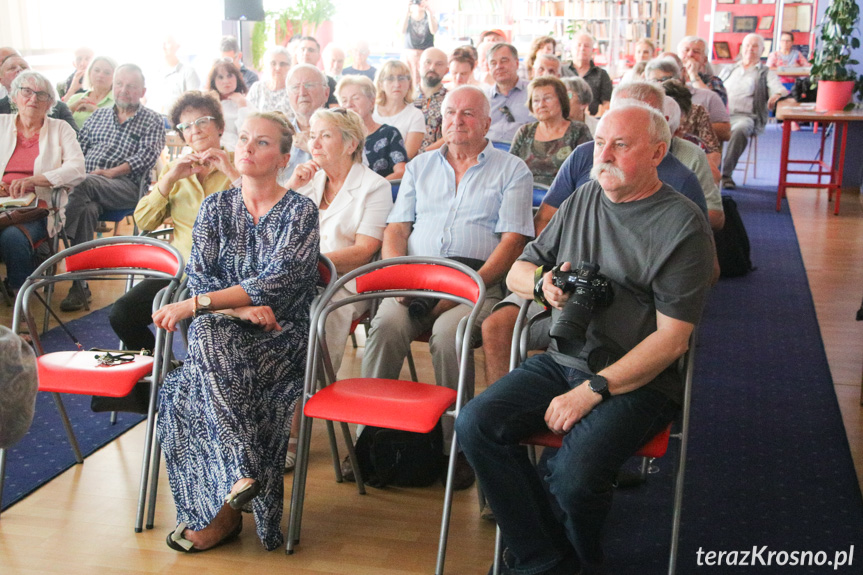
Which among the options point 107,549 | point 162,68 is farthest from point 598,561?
point 162,68

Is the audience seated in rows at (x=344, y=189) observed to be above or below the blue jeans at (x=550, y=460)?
above

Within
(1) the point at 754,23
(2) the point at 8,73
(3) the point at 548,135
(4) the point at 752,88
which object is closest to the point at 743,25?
(1) the point at 754,23

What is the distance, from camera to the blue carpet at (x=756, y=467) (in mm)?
2463

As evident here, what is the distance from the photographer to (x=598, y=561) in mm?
2277

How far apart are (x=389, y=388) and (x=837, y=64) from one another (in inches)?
260

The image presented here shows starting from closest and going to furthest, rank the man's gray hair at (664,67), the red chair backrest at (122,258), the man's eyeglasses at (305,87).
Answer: the red chair backrest at (122,258), the man's eyeglasses at (305,87), the man's gray hair at (664,67)

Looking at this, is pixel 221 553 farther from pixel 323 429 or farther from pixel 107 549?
pixel 323 429

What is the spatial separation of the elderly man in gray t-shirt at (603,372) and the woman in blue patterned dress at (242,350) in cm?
64

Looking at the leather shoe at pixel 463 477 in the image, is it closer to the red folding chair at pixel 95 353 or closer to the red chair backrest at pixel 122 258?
the red folding chair at pixel 95 353

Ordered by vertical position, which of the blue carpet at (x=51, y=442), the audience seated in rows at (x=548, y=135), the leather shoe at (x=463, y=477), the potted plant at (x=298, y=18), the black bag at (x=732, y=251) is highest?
the potted plant at (x=298, y=18)

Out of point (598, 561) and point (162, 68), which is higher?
point (162, 68)

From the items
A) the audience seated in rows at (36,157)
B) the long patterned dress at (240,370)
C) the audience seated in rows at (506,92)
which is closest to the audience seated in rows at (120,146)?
the audience seated in rows at (36,157)

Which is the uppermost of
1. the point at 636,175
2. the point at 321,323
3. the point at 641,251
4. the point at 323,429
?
the point at 636,175

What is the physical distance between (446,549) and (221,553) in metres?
0.66
